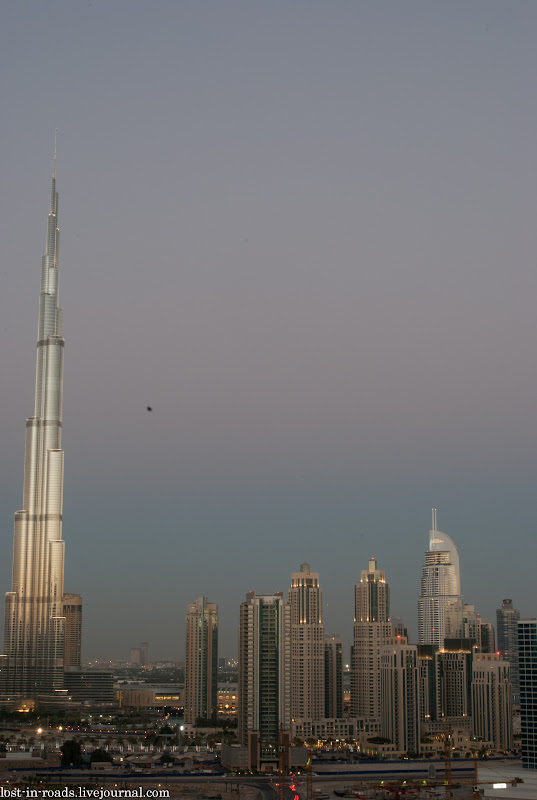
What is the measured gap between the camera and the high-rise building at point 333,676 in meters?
86.7

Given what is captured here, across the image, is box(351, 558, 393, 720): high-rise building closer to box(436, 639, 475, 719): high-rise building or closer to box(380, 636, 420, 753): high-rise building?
box(380, 636, 420, 753): high-rise building

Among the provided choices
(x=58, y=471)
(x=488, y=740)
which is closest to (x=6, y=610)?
(x=58, y=471)

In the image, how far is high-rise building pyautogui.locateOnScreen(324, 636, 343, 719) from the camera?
8669cm

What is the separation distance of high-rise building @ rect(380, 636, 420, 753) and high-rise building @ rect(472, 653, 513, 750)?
7812 millimetres

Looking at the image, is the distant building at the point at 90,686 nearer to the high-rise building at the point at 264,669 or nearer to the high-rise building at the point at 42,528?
the high-rise building at the point at 42,528

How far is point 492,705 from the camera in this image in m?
79.6

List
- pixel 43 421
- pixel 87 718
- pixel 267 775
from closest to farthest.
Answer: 1. pixel 267 775
2. pixel 87 718
3. pixel 43 421

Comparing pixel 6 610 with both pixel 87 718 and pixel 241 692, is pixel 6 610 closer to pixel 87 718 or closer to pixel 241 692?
pixel 87 718

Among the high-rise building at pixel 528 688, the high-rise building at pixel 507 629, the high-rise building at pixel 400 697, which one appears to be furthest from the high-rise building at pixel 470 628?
the high-rise building at pixel 528 688

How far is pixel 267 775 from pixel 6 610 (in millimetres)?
78416

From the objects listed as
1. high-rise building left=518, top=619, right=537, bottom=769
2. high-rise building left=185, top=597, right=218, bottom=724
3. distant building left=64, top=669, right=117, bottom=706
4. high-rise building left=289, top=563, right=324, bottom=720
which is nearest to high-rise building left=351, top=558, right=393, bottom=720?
high-rise building left=289, top=563, right=324, bottom=720

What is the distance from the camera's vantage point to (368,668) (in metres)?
82.0

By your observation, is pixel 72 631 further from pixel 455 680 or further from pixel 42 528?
pixel 455 680

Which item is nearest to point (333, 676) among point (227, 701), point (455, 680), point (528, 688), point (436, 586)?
point (455, 680)
